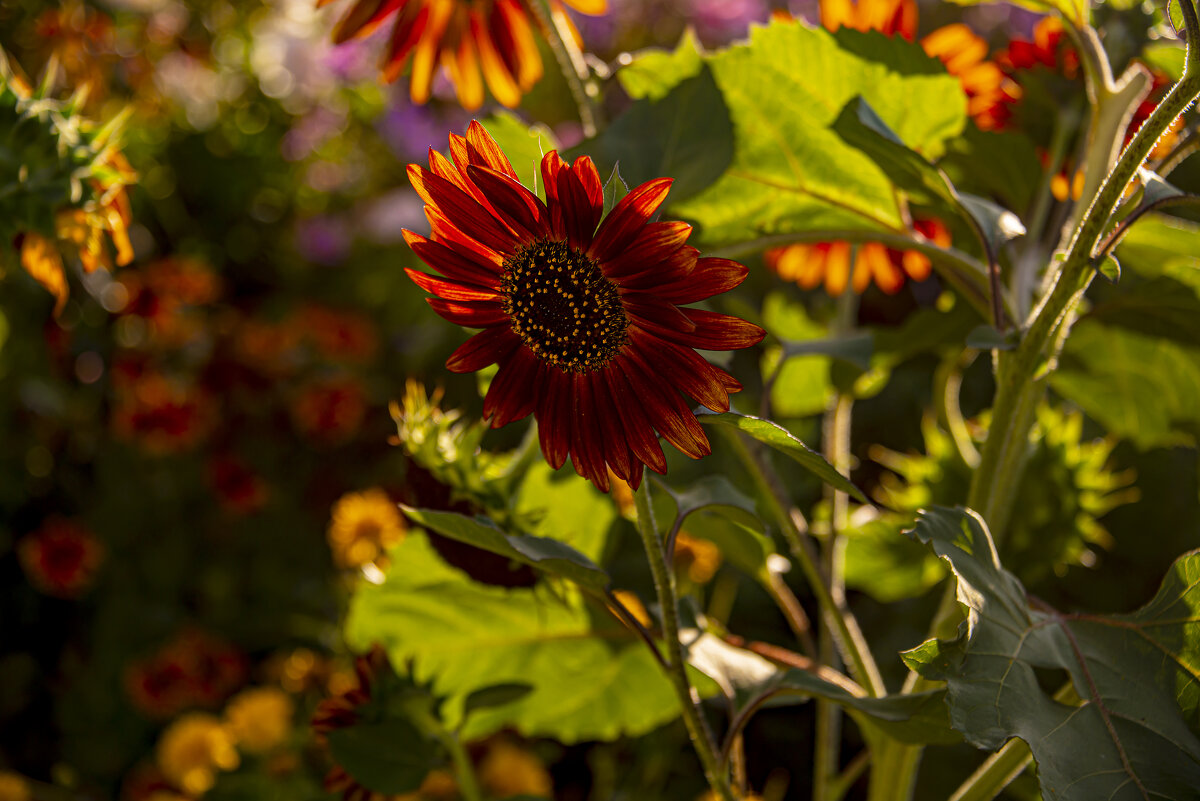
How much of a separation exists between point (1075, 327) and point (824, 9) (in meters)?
0.24

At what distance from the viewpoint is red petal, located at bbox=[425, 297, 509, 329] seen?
311mm

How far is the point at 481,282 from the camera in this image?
1.07 feet

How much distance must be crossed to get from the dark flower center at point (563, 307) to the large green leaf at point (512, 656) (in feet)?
0.77

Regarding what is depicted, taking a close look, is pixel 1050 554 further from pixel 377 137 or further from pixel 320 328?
pixel 377 137

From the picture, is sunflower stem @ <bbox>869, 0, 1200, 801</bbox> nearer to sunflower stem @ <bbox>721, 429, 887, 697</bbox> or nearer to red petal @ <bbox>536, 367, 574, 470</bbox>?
sunflower stem @ <bbox>721, 429, 887, 697</bbox>

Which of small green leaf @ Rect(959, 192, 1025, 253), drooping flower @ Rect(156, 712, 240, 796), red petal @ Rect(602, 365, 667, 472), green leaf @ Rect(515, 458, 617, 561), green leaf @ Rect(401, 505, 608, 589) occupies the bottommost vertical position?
drooping flower @ Rect(156, 712, 240, 796)

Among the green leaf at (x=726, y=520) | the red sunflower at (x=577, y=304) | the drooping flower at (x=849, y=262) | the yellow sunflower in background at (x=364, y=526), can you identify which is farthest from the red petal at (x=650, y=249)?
the yellow sunflower in background at (x=364, y=526)

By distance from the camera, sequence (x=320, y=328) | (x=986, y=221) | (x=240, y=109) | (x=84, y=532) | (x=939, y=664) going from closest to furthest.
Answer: (x=939, y=664)
(x=986, y=221)
(x=84, y=532)
(x=320, y=328)
(x=240, y=109)

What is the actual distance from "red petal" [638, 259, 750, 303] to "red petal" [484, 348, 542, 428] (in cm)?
6

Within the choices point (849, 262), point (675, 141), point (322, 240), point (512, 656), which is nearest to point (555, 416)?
point (675, 141)

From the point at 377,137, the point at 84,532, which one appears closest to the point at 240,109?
the point at 377,137

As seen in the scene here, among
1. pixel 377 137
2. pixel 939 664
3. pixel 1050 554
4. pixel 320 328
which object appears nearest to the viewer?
pixel 939 664

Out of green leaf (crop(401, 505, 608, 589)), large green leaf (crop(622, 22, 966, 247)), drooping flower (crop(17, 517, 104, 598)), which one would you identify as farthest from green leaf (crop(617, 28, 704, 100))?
drooping flower (crop(17, 517, 104, 598))

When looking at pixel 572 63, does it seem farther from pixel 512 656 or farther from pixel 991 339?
pixel 512 656
